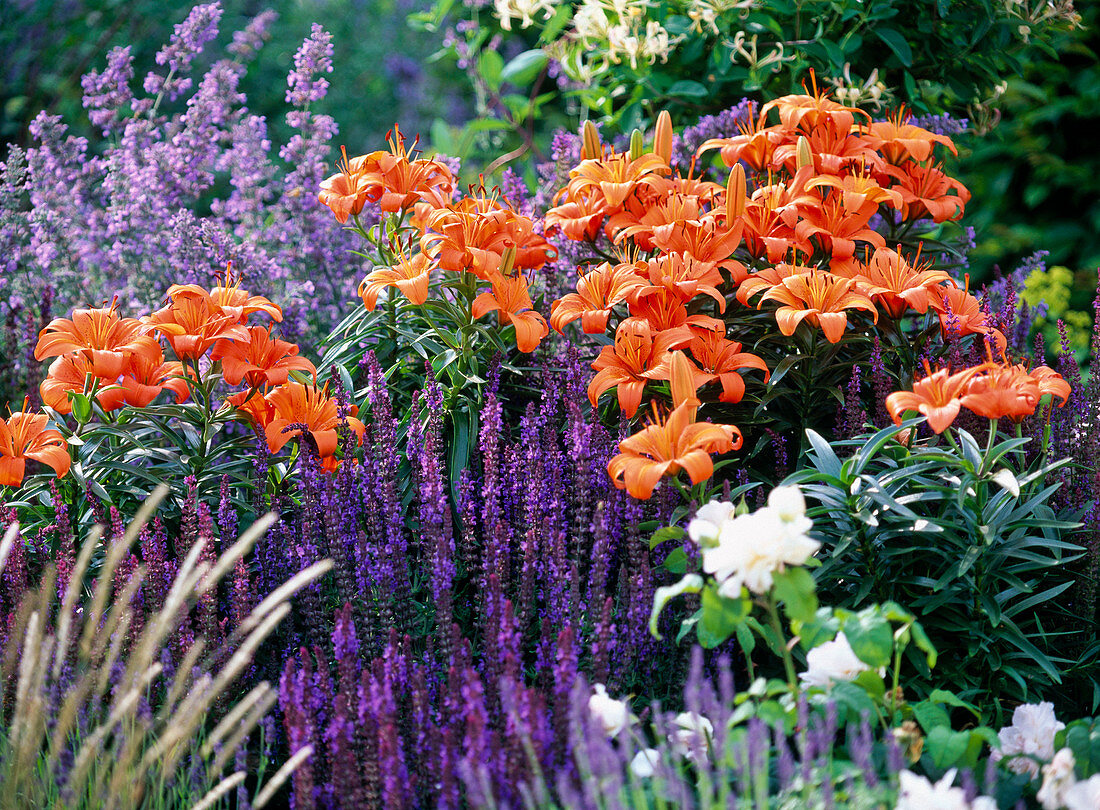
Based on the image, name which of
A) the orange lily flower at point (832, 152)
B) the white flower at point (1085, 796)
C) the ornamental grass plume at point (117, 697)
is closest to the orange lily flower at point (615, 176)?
the orange lily flower at point (832, 152)

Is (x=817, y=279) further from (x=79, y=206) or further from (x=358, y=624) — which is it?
(x=79, y=206)

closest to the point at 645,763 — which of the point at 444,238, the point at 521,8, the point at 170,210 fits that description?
the point at 444,238

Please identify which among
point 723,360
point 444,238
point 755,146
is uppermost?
point 755,146

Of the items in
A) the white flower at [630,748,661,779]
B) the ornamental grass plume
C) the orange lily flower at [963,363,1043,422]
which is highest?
the orange lily flower at [963,363,1043,422]

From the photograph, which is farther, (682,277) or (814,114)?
(814,114)

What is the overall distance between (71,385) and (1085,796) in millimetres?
2212

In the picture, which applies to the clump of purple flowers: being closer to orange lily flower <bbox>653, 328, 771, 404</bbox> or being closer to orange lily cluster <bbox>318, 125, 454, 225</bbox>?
orange lily cluster <bbox>318, 125, 454, 225</bbox>

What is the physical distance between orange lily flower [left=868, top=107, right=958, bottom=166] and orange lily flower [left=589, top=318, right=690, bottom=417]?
96cm

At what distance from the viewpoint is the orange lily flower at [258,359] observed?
2289 millimetres

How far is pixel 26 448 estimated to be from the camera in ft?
7.25

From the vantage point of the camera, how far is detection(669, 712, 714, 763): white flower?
148cm

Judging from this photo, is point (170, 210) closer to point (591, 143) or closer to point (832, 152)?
point (591, 143)

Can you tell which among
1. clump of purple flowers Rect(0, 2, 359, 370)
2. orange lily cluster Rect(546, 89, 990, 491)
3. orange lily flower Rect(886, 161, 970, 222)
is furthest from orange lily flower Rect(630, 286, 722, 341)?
clump of purple flowers Rect(0, 2, 359, 370)

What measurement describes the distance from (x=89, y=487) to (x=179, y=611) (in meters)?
0.56
